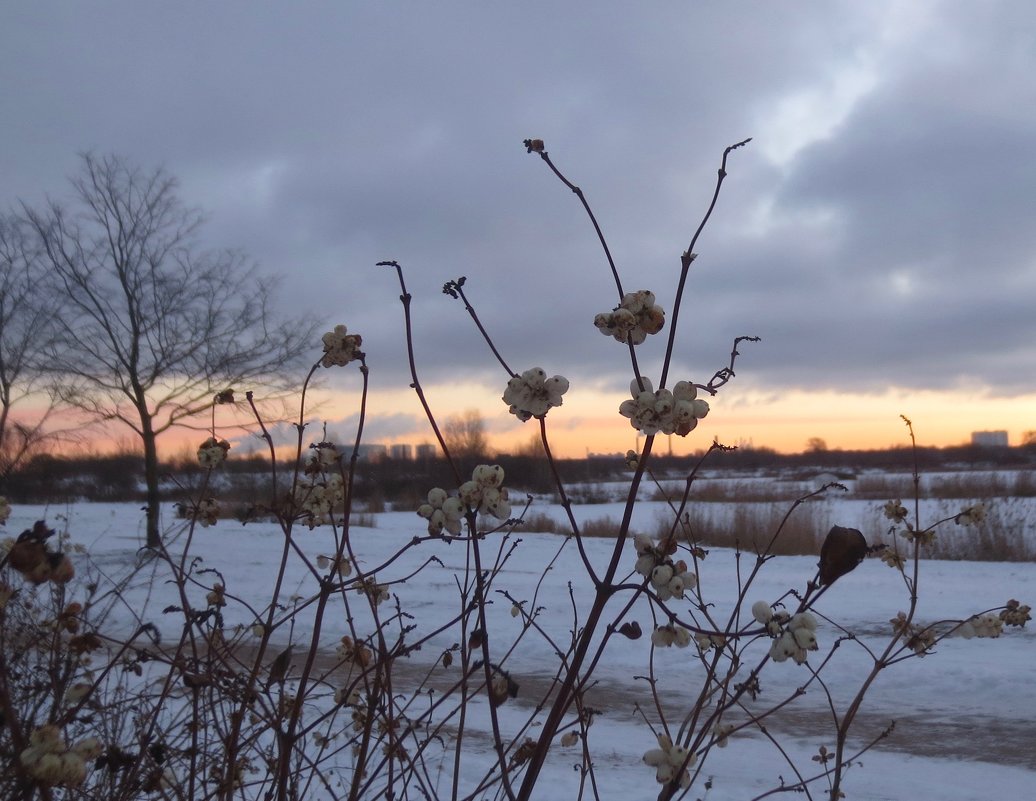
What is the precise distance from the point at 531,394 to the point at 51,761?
0.79m

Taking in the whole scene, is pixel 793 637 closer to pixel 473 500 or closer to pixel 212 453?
pixel 473 500

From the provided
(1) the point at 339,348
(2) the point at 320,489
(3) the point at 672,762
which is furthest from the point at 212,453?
(3) the point at 672,762

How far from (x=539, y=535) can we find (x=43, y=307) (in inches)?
430

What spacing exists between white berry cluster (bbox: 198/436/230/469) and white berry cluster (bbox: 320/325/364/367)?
59 centimetres

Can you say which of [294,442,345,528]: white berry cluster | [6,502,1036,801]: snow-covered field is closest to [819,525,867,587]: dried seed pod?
[6,502,1036,801]: snow-covered field

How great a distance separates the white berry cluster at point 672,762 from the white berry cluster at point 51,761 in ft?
2.98

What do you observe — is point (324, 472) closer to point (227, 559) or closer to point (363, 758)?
point (363, 758)

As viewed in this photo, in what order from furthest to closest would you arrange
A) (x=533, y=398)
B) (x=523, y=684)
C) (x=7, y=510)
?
1. (x=523, y=684)
2. (x=7, y=510)
3. (x=533, y=398)

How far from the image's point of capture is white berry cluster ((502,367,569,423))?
1.35 metres

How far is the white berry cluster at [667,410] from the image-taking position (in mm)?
1257

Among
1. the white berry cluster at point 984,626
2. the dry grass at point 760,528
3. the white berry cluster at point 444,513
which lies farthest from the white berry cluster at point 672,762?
the dry grass at point 760,528

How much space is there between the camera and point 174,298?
17.0 m

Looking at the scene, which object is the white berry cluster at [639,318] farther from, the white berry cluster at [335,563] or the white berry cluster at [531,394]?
the white berry cluster at [335,563]

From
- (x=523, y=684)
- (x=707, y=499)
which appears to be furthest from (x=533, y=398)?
(x=707, y=499)
